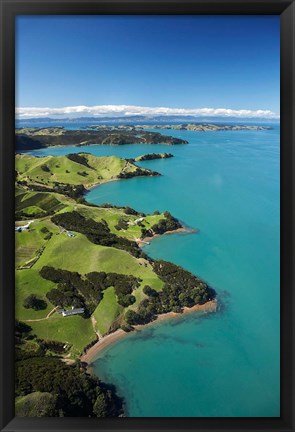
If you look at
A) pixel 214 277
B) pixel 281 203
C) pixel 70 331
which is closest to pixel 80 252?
pixel 70 331

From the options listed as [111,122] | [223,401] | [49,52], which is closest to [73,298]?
[223,401]

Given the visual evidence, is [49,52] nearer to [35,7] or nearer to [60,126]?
[60,126]

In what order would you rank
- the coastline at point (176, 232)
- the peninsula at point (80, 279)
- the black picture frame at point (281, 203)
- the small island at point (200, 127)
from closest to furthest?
the black picture frame at point (281, 203)
the peninsula at point (80, 279)
the small island at point (200, 127)
the coastline at point (176, 232)

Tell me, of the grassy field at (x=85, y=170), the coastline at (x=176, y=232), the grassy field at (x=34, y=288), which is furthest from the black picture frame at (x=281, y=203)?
the grassy field at (x=85, y=170)

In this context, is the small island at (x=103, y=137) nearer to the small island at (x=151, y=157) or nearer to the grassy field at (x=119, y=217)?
the small island at (x=151, y=157)

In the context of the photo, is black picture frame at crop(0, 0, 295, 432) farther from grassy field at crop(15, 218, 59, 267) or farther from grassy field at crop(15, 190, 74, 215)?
grassy field at crop(15, 190, 74, 215)

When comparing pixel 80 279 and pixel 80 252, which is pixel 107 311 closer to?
pixel 80 279
